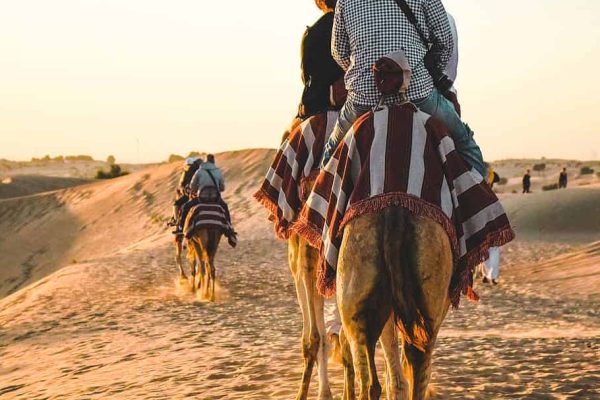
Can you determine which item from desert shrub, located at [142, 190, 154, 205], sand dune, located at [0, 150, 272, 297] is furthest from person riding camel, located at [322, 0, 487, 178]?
desert shrub, located at [142, 190, 154, 205]

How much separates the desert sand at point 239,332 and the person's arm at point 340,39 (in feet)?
9.50

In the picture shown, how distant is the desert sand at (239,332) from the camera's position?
7273mm

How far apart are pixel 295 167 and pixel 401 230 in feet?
6.83

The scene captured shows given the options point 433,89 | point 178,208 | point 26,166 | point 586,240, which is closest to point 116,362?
point 433,89

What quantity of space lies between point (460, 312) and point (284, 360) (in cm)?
523

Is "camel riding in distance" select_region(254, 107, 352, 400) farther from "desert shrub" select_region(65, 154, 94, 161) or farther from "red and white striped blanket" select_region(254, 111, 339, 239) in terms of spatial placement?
"desert shrub" select_region(65, 154, 94, 161)

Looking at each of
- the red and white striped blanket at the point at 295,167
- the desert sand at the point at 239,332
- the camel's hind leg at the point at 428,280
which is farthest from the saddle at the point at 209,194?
the camel's hind leg at the point at 428,280

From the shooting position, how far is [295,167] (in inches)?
237

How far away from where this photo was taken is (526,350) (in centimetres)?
838

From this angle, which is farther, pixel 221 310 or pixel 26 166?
pixel 26 166

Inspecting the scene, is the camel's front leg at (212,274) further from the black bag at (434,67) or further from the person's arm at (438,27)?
the person's arm at (438,27)

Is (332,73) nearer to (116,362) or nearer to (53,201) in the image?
(116,362)

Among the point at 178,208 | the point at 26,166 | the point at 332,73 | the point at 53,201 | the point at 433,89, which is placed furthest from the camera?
the point at 26,166

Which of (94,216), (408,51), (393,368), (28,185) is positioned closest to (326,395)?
(393,368)
